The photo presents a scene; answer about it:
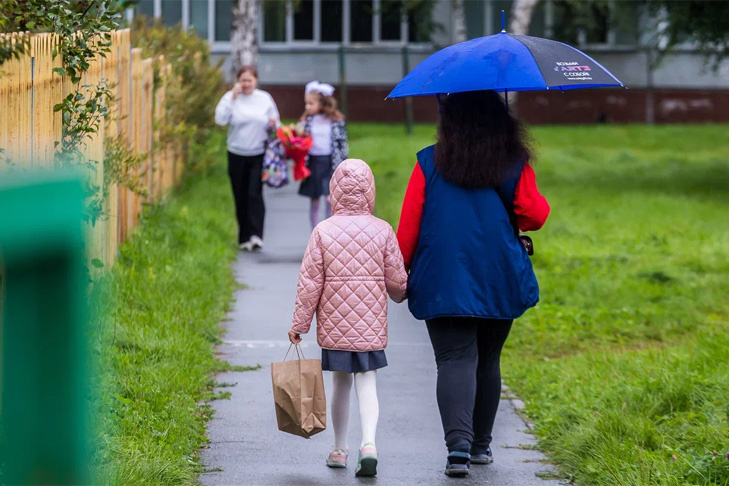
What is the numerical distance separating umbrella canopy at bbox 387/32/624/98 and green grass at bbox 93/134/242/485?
6.00 ft

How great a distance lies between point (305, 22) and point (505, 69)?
30579 millimetres

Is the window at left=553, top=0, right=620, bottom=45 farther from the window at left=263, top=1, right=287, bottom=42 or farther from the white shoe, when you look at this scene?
the white shoe

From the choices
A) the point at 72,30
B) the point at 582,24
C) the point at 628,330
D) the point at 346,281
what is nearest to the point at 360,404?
the point at 346,281

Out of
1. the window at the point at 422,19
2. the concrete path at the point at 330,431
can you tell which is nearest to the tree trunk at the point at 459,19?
the window at the point at 422,19

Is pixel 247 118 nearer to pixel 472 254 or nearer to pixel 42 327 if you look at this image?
pixel 472 254

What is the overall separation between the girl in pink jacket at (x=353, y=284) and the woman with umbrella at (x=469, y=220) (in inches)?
6.1

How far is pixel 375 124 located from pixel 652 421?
27.3 m

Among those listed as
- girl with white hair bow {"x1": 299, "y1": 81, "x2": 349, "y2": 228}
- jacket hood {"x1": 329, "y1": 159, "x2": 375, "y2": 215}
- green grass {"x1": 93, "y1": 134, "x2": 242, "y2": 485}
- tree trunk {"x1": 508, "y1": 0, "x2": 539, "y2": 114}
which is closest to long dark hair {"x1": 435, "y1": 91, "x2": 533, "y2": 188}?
jacket hood {"x1": 329, "y1": 159, "x2": 375, "y2": 215}

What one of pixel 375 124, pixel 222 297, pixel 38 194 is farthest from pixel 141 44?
pixel 375 124

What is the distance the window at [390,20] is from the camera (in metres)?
33.5

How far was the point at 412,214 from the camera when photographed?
5039mm

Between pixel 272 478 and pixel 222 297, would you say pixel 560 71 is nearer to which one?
pixel 272 478

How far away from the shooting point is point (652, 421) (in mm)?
5707

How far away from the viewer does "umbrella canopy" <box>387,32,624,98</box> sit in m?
4.97
